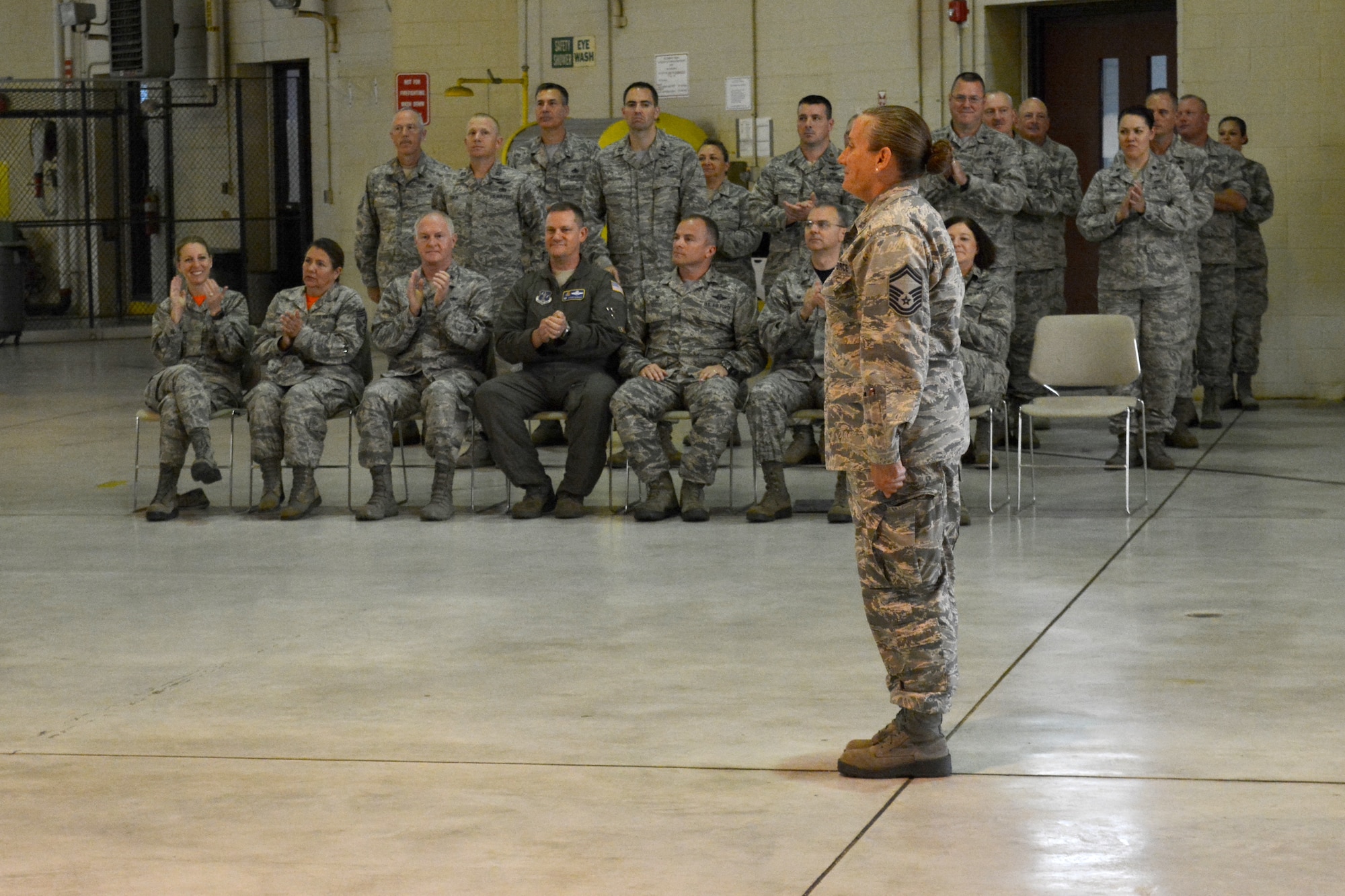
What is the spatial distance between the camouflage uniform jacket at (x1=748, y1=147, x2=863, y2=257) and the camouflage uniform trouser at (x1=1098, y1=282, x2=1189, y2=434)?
1.40 metres

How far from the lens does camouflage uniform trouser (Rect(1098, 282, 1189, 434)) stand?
27.1ft

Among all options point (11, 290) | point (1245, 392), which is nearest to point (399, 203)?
point (1245, 392)

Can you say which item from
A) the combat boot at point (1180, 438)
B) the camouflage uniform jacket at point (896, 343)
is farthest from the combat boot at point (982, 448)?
the camouflage uniform jacket at point (896, 343)

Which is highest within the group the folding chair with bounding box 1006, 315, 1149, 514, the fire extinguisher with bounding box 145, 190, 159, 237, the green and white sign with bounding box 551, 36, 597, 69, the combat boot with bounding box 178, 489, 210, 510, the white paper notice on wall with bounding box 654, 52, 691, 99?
the green and white sign with bounding box 551, 36, 597, 69

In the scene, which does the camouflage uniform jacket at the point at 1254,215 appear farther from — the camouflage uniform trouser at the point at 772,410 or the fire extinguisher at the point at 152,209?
the fire extinguisher at the point at 152,209

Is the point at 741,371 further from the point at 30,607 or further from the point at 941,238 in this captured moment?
the point at 941,238

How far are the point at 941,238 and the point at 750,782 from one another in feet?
3.86

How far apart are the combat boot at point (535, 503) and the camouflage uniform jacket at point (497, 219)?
5.15 feet

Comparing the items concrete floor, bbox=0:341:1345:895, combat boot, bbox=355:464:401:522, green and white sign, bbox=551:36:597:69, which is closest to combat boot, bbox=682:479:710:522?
concrete floor, bbox=0:341:1345:895

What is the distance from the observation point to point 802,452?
28.1ft

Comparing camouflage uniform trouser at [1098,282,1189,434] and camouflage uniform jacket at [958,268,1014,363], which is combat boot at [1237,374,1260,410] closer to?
camouflage uniform trouser at [1098,282,1189,434]

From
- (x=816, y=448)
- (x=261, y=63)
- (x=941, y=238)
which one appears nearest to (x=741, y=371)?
(x=816, y=448)

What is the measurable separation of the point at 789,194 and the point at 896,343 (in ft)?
16.9

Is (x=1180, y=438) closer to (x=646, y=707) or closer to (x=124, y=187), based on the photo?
(x=646, y=707)
